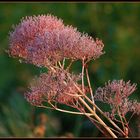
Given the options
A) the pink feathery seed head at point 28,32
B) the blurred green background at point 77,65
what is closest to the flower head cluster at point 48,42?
the pink feathery seed head at point 28,32

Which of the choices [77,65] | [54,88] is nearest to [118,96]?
[54,88]

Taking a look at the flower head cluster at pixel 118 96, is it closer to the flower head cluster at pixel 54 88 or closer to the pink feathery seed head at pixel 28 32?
the flower head cluster at pixel 54 88

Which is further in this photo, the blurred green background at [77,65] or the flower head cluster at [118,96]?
the blurred green background at [77,65]

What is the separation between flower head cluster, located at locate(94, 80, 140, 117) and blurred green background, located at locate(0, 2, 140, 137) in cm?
195

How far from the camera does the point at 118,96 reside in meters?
1.42

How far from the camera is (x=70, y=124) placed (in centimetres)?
391

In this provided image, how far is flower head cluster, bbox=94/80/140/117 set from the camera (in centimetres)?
142

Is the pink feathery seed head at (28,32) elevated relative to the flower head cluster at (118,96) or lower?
elevated

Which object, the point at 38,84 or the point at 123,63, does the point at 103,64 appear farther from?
the point at 38,84

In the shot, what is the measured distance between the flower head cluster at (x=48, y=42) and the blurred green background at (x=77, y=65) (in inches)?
77.8

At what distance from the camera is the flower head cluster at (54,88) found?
1355 millimetres

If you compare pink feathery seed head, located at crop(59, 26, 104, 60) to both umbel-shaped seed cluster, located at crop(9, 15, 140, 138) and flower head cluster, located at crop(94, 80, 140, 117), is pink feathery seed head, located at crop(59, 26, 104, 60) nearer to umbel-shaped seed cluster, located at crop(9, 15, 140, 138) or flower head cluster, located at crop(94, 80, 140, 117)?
umbel-shaped seed cluster, located at crop(9, 15, 140, 138)

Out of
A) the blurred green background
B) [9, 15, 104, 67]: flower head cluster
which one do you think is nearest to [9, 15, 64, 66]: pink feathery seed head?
[9, 15, 104, 67]: flower head cluster

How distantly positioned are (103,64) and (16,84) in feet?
2.28
